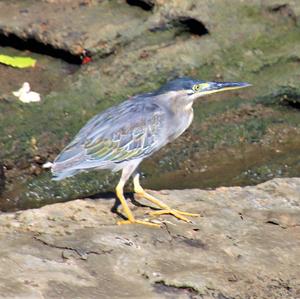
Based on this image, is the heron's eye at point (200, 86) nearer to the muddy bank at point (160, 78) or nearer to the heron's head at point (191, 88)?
the heron's head at point (191, 88)

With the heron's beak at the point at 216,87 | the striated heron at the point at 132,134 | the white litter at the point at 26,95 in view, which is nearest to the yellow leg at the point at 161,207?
the striated heron at the point at 132,134

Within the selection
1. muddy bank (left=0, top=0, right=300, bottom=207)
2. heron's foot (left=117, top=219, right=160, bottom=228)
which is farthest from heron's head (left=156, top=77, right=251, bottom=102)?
muddy bank (left=0, top=0, right=300, bottom=207)

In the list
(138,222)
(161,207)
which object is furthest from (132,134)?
(138,222)

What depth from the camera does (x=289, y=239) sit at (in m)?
6.24

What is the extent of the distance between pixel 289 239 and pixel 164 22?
3.78m

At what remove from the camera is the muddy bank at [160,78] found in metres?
8.41

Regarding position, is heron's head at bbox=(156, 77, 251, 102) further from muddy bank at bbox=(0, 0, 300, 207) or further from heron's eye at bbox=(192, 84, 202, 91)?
muddy bank at bbox=(0, 0, 300, 207)

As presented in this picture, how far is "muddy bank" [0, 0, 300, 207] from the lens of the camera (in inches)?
331

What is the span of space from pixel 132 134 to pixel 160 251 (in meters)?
1.09

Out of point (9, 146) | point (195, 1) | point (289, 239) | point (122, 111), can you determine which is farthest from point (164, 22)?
point (289, 239)

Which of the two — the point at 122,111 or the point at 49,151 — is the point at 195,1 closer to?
the point at 49,151

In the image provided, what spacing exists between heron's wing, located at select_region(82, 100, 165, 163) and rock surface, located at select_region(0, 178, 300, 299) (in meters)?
0.36

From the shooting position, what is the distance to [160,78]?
916 cm

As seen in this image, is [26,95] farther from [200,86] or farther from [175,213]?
[175,213]
